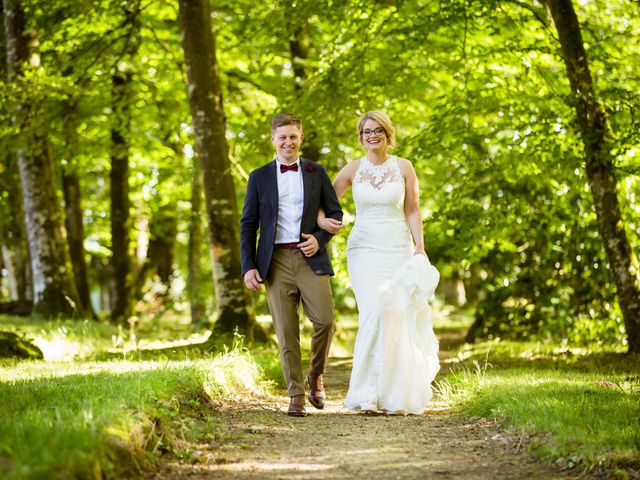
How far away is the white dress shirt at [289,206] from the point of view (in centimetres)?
737

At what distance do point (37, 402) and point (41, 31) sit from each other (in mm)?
11241

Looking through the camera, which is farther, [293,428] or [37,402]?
[293,428]

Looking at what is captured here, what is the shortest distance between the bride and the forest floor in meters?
0.29

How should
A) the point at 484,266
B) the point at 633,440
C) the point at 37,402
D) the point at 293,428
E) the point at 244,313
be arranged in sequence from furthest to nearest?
the point at 484,266, the point at 244,313, the point at 293,428, the point at 37,402, the point at 633,440

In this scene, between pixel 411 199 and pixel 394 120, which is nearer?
pixel 411 199

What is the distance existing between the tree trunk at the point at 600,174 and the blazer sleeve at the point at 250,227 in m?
4.86

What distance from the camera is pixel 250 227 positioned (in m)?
7.43

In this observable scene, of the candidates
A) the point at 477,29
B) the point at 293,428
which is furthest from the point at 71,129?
the point at 293,428

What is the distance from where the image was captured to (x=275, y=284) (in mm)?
7426

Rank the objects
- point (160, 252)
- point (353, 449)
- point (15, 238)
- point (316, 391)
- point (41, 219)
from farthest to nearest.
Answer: point (160, 252) → point (15, 238) → point (41, 219) → point (316, 391) → point (353, 449)

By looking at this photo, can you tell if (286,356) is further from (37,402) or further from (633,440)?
(633,440)

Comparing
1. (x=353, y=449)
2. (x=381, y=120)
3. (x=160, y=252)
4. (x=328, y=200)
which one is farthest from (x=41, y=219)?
(x=160, y=252)

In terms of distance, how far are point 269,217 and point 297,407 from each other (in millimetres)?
1652

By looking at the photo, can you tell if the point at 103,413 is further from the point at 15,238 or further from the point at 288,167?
the point at 15,238
